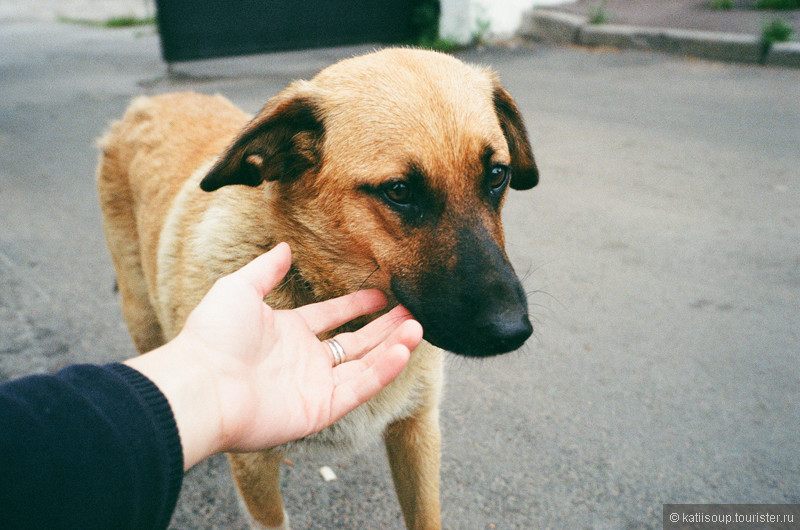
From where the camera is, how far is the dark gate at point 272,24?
9773 millimetres

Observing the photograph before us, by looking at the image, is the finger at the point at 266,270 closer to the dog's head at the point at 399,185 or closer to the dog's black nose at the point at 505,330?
the dog's head at the point at 399,185

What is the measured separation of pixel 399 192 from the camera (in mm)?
1791

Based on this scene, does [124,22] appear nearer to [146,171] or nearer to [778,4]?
[778,4]

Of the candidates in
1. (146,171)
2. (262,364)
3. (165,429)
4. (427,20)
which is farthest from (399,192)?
(427,20)

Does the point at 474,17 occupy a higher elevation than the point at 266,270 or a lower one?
lower

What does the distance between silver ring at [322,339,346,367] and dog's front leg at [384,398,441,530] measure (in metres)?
0.52

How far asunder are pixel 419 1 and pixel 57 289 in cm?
920

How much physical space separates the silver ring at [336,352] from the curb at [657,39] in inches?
336

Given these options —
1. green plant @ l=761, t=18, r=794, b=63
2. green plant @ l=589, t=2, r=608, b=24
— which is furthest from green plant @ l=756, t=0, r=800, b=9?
green plant @ l=589, t=2, r=608, b=24

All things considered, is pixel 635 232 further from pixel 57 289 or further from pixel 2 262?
pixel 2 262

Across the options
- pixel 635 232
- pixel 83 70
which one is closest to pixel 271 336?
pixel 635 232

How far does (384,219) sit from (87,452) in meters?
1.02

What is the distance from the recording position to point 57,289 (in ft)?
13.1

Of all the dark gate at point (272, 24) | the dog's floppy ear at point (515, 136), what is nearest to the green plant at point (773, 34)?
the dark gate at point (272, 24)
